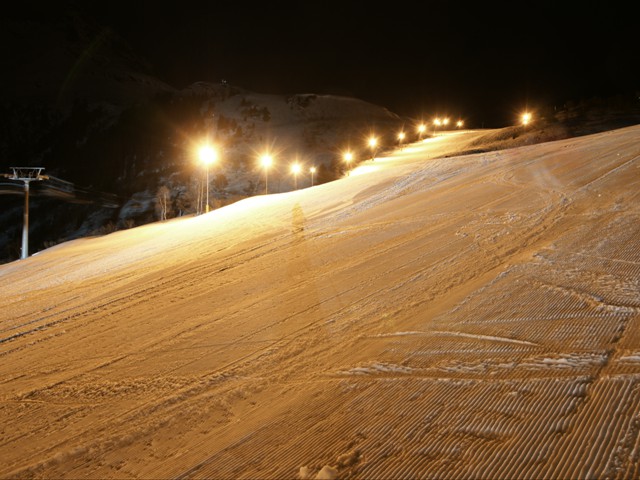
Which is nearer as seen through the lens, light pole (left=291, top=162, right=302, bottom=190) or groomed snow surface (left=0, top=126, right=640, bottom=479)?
groomed snow surface (left=0, top=126, right=640, bottom=479)

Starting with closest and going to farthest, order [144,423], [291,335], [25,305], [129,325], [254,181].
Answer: [144,423], [291,335], [129,325], [25,305], [254,181]

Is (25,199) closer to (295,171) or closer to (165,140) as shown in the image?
(295,171)

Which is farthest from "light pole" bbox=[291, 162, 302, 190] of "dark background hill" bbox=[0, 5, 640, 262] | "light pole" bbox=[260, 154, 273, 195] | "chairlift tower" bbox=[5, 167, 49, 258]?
"chairlift tower" bbox=[5, 167, 49, 258]

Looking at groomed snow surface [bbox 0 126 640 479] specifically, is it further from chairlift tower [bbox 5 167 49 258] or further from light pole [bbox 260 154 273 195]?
light pole [bbox 260 154 273 195]

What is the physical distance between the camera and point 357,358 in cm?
429

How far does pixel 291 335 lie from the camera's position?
5.03 m

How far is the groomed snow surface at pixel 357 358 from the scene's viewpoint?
2951mm

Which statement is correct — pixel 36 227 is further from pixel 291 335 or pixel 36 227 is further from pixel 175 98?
pixel 291 335

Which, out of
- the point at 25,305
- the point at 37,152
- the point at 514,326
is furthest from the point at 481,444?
the point at 37,152

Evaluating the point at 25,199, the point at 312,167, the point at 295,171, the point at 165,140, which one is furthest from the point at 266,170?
the point at 165,140

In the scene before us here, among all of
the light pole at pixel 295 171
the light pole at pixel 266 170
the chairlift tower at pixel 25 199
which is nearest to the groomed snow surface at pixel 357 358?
the chairlift tower at pixel 25 199

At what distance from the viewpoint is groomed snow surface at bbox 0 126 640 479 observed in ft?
9.68

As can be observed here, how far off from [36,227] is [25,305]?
201 feet

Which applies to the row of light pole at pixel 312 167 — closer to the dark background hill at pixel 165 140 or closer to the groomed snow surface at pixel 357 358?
the dark background hill at pixel 165 140
